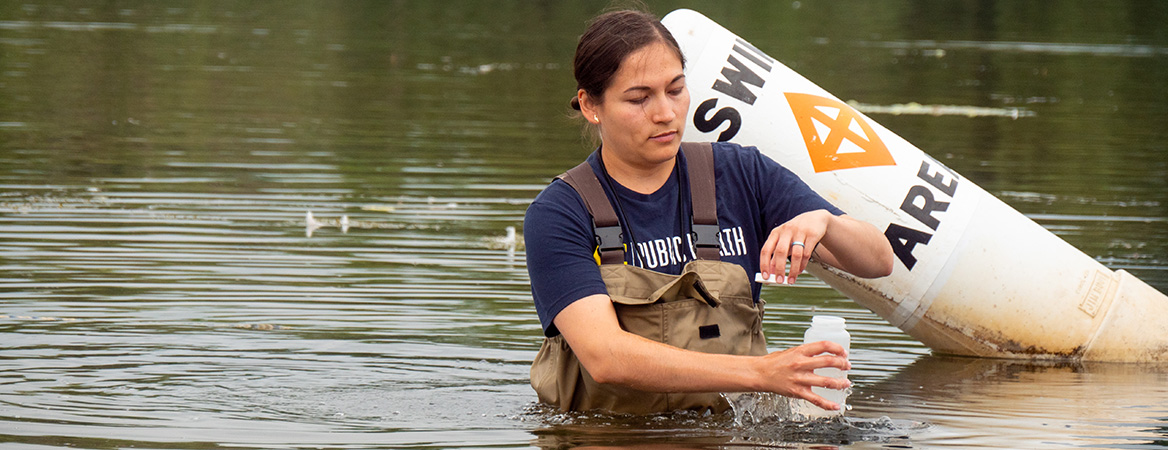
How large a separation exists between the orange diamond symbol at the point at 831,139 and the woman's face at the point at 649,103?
67.4 inches

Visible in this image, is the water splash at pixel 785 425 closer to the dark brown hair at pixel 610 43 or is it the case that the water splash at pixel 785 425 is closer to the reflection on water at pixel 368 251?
the reflection on water at pixel 368 251

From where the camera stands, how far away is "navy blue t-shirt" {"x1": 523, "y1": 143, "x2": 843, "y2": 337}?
182 inches

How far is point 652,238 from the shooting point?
483cm

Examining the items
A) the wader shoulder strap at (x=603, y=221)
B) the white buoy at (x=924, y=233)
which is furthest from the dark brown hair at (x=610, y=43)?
the white buoy at (x=924, y=233)

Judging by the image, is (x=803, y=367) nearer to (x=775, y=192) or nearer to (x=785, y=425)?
(x=775, y=192)

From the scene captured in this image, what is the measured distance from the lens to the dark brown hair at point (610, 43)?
462 cm

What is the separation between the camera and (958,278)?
648 cm

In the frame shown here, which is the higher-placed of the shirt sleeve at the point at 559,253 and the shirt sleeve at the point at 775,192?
the shirt sleeve at the point at 775,192

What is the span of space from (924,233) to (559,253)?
233cm

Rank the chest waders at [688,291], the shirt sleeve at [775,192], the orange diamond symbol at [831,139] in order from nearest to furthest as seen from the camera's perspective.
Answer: the chest waders at [688,291] < the shirt sleeve at [775,192] < the orange diamond symbol at [831,139]

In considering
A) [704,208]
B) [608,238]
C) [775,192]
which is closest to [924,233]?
[775,192]

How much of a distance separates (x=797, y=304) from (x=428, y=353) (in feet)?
7.73

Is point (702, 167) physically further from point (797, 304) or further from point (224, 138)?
point (224, 138)

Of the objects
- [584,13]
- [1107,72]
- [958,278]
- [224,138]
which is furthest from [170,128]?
[584,13]
